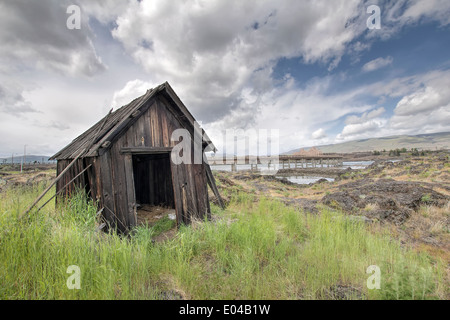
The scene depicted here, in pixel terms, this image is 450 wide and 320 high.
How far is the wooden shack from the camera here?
537 cm

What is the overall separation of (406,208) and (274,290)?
923 centimetres

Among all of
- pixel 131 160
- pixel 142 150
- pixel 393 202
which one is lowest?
pixel 393 202

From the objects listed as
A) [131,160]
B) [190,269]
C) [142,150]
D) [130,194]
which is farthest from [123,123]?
[190,269]

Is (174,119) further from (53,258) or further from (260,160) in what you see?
(260,160)

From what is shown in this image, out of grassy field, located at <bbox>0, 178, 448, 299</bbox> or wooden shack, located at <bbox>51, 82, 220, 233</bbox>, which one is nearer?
grassy field, located at <bbox>0, 178, 448, 299</bbox>

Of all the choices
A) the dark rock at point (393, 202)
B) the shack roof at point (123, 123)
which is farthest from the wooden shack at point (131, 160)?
the dark rock at point (393, 202)

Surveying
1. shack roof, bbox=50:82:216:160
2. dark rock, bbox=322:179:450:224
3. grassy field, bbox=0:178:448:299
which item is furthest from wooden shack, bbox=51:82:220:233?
dark rock, bbox=322:179:450:224

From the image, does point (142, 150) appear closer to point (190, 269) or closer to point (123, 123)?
point (123, 123)

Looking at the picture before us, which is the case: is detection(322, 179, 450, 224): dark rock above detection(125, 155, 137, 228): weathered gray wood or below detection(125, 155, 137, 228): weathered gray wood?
below

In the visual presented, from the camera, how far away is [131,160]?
229 inches

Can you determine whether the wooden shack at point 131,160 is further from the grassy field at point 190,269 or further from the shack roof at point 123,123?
the grassy field at point 190,269

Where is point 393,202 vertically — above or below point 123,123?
below

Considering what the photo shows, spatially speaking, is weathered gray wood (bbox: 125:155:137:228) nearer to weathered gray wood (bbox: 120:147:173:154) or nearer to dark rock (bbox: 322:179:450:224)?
weathered gray wood (bbox: 120:147:173:154)

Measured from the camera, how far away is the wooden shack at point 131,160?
537 cm
